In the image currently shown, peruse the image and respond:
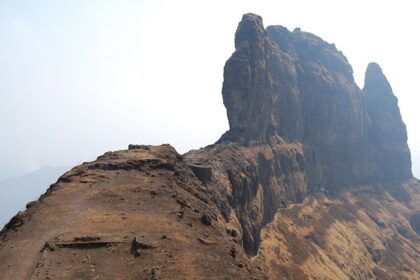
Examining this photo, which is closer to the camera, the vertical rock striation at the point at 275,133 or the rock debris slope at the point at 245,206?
the rock debris slope at the point at 245,206

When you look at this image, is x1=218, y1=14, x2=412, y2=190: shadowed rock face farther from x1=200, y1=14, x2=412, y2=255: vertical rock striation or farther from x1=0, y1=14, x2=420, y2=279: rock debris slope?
x1=0, y1=14, x2=420, y2=279: rock debris slope

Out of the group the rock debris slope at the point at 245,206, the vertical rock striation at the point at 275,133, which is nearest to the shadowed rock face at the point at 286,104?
the vertical rock striation at the point at 275,133

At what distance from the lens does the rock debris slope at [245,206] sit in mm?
31906

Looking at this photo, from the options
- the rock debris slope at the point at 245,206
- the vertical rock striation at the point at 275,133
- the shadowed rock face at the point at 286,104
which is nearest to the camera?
the rock debris slope at the point at 245,206

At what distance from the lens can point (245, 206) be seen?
303 feet

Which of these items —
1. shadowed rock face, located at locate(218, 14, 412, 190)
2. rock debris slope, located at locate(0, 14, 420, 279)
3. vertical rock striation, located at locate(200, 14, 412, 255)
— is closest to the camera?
rock debris slope, located at locate(0, 14, 420, 279)

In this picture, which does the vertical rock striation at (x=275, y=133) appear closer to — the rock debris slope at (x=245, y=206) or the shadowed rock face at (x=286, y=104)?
the shadowed rock face at (x=286, y=104)

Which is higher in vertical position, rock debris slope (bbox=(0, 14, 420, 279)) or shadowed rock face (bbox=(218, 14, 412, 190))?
shadowed rock face (bbox=(218, 14, 412, 190))

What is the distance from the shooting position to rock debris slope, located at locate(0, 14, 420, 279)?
31.9 m

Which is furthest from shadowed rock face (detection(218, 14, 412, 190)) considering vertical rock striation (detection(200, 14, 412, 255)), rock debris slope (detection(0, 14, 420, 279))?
rock debris slope (detection(0, 14, 420, 279))

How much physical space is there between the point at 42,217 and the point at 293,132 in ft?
427

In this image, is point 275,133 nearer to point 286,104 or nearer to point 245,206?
point 286,104

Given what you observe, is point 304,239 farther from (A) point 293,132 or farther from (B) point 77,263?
(B) point 77,263

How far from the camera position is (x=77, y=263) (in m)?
30.1
